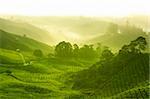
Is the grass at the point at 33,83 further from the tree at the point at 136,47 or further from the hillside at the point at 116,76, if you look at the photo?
the tree at the point at 136,47

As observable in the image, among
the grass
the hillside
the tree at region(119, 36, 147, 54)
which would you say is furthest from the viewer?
the tree at region(119, 36, 147, 54)

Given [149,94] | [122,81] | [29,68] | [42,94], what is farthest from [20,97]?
[29,68]

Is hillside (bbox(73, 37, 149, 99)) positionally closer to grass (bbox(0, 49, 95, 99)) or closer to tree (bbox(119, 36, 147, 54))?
tree (bbox(119, 36, 147, 54))

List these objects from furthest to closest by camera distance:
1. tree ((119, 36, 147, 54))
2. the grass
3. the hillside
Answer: tree ((119, 36, 147, 54))
the grass
the hillside

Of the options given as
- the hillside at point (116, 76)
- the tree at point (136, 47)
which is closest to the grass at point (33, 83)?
the hillside at point (116, 76)

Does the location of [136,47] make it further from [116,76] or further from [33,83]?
[33,83]

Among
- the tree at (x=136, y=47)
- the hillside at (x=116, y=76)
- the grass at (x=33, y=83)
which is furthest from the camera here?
the tree at (x=136, y=47)

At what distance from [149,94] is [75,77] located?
194 feet

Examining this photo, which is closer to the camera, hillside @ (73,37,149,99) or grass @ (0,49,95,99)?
hillside @ (73,37,149,99)

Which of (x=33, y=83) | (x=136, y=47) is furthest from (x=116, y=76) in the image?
(x=33, y=83)

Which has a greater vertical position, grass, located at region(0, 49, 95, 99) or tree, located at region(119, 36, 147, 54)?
tree, located at region(119, 36, 147, 54)

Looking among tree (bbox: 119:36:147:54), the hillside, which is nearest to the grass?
the hillside

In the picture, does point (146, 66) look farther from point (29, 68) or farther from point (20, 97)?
point (29, 68)

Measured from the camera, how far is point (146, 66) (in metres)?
136
